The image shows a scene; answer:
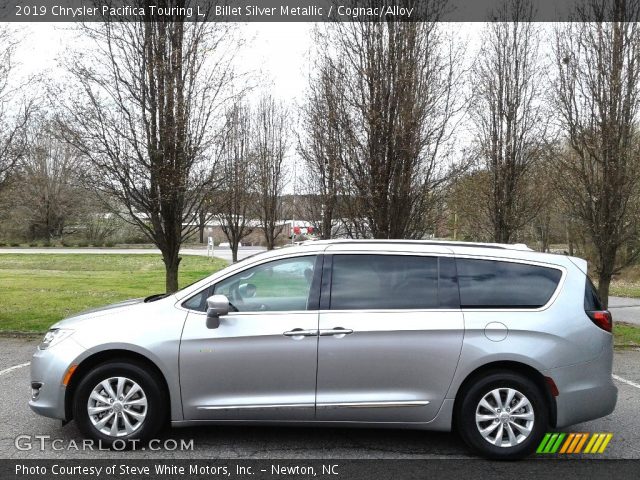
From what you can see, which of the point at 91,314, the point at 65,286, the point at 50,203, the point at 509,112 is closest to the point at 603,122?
the point at 509,112

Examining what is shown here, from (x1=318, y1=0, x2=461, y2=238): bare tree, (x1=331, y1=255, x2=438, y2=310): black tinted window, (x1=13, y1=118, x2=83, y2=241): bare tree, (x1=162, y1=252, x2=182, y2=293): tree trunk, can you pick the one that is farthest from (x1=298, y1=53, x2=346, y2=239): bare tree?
(x1=13, y1=118, x2=83, y2=241): bare tree

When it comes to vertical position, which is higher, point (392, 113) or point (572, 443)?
point (392, 113)

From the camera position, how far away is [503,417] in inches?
175

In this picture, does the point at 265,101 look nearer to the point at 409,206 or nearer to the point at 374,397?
the point at 409,206

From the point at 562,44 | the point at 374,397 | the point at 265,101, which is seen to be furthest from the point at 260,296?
the point at 265,101

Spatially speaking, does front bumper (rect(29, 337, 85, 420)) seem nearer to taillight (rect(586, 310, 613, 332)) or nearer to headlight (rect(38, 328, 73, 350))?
headlight (rect(38, 328, 73, 350))

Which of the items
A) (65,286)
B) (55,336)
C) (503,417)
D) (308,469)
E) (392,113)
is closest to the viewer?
(308,469)

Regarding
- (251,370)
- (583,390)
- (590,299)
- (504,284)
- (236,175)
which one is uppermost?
(236,175)

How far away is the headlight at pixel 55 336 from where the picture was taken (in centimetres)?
468

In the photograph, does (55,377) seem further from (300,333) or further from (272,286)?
(300,333)

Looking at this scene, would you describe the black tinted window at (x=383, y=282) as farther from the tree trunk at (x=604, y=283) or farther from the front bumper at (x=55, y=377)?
the tree trunk at (x=604, y=283)

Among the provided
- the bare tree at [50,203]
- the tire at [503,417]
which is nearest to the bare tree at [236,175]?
the tire at [503,417]

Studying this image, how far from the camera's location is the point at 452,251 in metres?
4.88

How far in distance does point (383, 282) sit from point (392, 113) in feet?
18.4
